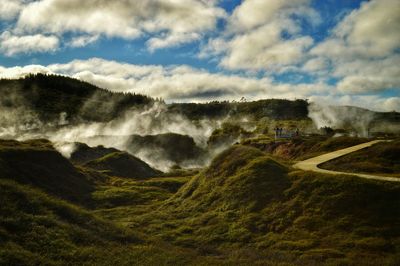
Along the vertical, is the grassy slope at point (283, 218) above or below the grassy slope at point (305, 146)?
below

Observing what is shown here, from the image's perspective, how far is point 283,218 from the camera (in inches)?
1364

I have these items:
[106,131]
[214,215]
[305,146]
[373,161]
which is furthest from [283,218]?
[106,131]

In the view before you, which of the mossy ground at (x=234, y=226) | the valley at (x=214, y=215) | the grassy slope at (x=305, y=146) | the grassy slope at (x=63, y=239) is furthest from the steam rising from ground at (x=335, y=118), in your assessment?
the grassy slope at (x=63, y=239)

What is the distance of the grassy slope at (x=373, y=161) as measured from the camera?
43569 mm

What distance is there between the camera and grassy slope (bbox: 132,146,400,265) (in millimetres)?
28469

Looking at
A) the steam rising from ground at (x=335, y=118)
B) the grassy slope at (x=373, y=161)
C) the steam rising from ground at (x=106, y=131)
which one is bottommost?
the grassy slope at (x=373, y=161)

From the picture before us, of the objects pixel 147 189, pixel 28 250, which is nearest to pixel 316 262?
pixel 28 250

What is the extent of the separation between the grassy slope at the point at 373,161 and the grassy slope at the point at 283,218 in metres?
8.23

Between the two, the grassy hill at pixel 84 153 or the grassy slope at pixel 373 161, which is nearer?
the grassy slope at pixel 373 161

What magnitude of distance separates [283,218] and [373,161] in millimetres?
18781

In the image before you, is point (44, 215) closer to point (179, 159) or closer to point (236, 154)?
point (236, 154)

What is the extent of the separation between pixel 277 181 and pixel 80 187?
29.4 meters

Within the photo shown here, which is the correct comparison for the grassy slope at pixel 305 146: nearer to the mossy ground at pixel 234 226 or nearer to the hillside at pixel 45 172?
the mossy ground at pixel 234 226

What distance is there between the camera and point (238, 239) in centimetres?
3331
